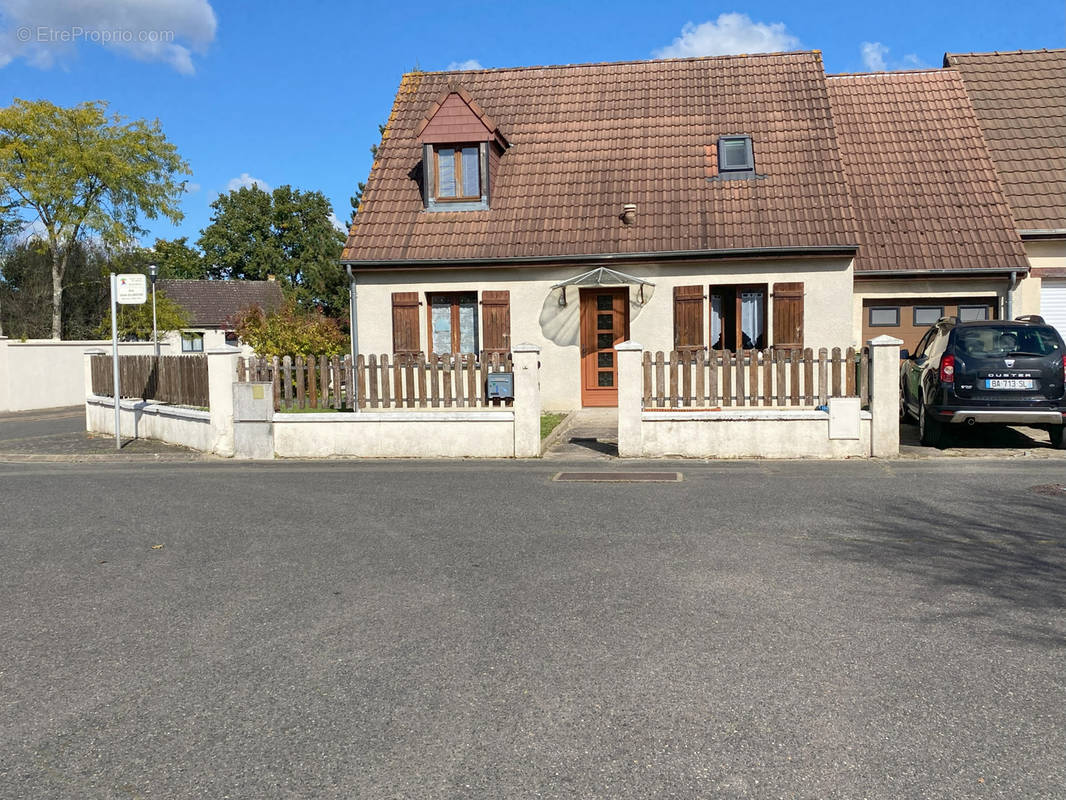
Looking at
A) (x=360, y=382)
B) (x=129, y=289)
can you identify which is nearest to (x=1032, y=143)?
(x=360, y=382)

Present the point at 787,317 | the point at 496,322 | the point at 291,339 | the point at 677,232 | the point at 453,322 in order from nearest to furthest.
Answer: the point at 787,317 → the point at 677,232 → the point at 496,322 → the point at 453,322 → the point at 291,339

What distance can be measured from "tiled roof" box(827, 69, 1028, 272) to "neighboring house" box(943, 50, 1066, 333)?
76 centimetres

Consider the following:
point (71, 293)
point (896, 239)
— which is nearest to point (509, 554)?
point (896, 239)

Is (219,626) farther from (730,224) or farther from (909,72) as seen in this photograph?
(909,72)

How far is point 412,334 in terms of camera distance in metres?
18.1

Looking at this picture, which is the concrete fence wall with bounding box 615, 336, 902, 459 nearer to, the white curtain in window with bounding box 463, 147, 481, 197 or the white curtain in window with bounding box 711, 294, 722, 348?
the white curtain in window with bounding box 711, 294, 722, 348

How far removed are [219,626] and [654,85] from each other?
1820 centimetres

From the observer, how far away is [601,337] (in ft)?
59.4

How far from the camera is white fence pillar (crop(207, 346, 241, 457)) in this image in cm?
1309

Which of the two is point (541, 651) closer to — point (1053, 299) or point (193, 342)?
point (1053, 299)

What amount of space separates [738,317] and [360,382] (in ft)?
25.2

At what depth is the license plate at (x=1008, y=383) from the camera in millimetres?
11508

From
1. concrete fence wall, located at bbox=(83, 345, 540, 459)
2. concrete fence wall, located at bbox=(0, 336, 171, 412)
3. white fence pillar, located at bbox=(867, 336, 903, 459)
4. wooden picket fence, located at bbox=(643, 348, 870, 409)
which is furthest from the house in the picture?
concrete fence wall, located at bbox=(0, 336, 171, 412)

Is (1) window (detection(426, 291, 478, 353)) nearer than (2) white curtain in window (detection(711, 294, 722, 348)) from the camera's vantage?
No
